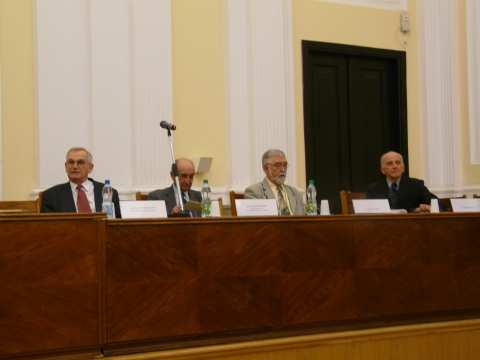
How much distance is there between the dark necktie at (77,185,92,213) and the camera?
15.9ft

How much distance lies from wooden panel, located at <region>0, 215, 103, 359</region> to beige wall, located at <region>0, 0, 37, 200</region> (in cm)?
260

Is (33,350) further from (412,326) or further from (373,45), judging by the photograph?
(373,45)

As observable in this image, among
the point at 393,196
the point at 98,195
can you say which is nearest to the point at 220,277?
the point at 98,195

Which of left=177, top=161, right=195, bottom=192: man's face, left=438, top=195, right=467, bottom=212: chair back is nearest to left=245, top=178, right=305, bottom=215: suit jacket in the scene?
left=177, top=161, right=195, bottom=192: man's face

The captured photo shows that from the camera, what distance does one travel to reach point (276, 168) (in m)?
5.13

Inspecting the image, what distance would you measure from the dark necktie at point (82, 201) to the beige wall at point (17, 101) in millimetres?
814

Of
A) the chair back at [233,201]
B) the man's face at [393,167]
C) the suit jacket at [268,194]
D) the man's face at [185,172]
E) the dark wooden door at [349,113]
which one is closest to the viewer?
the chair back at [233,201]

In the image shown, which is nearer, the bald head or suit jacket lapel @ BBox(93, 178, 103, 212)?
suit jacket lapel @ BBox(93, 178, 103, 212)

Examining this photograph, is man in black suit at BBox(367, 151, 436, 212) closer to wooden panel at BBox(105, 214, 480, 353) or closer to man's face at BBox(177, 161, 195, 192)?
man's face at BBox(177, 161, 195, 192)

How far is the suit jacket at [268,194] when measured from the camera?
5.00 meters

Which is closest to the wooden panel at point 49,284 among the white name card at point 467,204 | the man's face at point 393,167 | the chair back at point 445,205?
the white name card at point 467,204

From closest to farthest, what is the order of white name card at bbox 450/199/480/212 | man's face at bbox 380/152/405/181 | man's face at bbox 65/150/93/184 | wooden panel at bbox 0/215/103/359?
wooden panel at bbox 0/215/103/359, white name card at bbox 450/199/480/212, man's face at bbox 65/150/93/184, man's face at bbox 380/152/405/181

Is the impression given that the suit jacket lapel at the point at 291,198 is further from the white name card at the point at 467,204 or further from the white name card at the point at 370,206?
the white name card at the point at 467,204

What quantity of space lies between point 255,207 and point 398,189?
2.06 m
